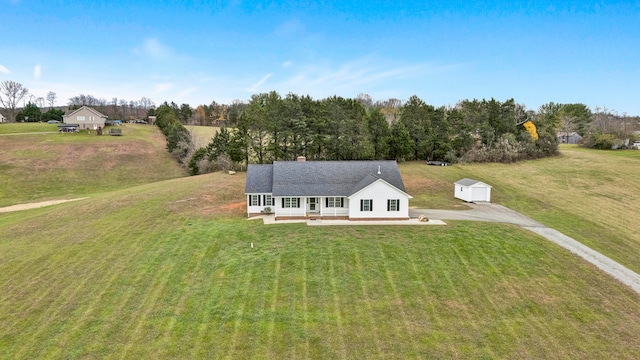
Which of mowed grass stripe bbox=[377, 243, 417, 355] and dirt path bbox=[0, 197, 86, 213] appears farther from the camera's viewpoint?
dirt path bbox=[0, 197, 86, 213]

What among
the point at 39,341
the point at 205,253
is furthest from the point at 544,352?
the point at 39,341

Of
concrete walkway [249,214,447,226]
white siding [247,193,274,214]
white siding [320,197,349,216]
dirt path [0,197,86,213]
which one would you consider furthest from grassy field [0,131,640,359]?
dirt path [0,197,86,213]

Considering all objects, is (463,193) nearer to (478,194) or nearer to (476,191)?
(476,191)

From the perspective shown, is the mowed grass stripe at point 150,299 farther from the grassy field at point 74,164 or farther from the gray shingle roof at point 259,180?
the grassy field at point 74,164

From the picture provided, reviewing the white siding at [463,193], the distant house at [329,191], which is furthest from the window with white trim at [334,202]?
the white siding at [463,193]

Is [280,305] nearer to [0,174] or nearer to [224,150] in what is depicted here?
[224,150]

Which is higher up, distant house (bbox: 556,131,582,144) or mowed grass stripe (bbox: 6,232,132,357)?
distant house (bbox: 556,131,582,144)

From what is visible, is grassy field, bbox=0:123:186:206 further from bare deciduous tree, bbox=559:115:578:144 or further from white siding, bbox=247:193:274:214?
bare deciduous tree, bbox=559:115:578:144

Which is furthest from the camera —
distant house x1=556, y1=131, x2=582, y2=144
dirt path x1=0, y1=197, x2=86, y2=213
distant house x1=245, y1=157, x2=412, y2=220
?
distant house x1=556, y1=131, x2=582, y2=144
